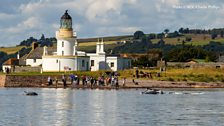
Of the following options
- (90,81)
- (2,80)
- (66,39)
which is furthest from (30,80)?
(66,39)

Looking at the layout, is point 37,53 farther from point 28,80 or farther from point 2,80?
point 28,80

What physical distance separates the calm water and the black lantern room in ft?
160

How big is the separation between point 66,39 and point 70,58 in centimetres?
411

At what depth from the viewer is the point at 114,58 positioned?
12206cm

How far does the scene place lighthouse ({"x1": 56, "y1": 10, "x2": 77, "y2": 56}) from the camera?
4631 inches

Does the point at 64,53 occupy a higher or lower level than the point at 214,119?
higher

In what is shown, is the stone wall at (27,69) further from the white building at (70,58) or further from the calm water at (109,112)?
the calm water at (109,112)

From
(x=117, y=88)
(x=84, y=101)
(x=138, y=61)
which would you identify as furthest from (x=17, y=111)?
(x=138, y=61)

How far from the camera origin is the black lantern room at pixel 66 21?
118312mm

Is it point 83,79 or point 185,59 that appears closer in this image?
point 83,79

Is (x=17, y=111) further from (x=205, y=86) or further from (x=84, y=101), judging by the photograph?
(x=205, y=86)

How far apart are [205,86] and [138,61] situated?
4148 centimetres

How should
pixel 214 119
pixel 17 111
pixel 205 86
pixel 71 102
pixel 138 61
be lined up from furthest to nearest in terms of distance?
1. pixel 138 61
2. pixel 205 86
3. pixel 71 102
4. pixel 17 111
5. pixel 214 119

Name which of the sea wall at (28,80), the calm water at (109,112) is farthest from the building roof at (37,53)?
the calm water at (109,112)
